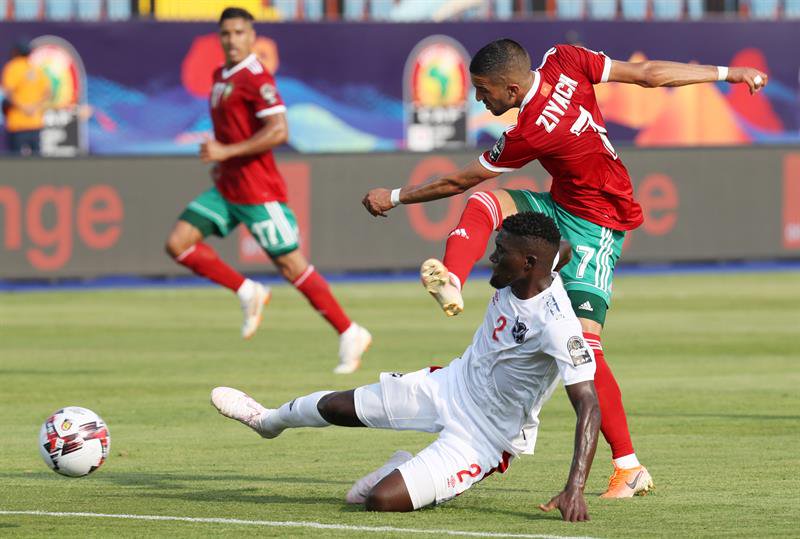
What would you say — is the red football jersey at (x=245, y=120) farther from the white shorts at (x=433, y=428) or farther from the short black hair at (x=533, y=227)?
the short black hair at (x=533, y=227)

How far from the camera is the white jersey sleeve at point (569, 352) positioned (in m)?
7.60

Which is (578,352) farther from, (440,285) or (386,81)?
(386,81)

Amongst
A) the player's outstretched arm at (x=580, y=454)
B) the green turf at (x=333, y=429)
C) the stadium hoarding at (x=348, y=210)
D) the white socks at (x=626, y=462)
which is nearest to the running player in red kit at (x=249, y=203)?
the green turf at (x=333, y=429)

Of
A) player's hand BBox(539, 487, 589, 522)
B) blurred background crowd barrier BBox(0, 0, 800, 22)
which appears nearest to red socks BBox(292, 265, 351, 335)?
Result: player's hand BBox(539, 487, 589, 522)

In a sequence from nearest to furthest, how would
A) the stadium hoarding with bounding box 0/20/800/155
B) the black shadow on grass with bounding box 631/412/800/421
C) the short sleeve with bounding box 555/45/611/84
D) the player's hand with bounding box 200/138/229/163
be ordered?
1. the short sleeve with bounding box 555/45/611/84
2. the black shadow on grass with bounding box 631/412/800/421
3. the player's hand with bounding box 200/138/229/163
4. the stadium hoarding with bounding box 0/20/800/155

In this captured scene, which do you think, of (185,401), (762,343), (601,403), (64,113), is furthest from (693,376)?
(64,113)

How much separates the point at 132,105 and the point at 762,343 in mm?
15249

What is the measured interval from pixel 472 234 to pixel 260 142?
542 centimetres

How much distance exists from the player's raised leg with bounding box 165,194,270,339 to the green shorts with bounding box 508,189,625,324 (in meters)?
5.43

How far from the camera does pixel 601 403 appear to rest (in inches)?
340

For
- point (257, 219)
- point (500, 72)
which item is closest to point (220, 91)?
point (257, 219)

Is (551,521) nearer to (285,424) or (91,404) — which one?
(285,424)

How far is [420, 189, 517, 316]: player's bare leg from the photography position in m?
7.87

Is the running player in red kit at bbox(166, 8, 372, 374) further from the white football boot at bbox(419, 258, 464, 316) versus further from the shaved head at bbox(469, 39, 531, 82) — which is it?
the white football boot at bbox(419, 258, 464, 316)
